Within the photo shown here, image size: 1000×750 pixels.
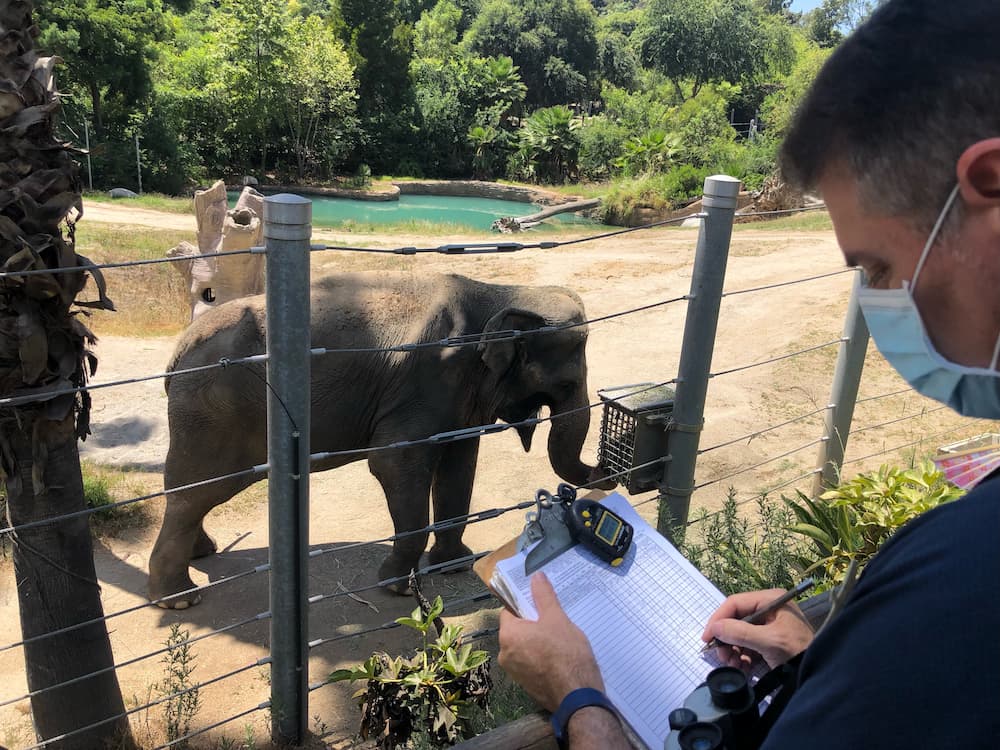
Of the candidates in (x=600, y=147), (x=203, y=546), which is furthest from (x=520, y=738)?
(x=600, y=147)

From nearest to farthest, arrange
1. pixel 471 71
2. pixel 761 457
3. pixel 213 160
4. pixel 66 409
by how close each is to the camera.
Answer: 1. pixel 66 409
2. pixel 761 457
3. pixel 213 160
4. pixel 471 71

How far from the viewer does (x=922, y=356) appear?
1.25 metres

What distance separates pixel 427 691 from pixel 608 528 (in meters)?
1.18

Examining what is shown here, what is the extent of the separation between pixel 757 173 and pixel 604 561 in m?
28.4

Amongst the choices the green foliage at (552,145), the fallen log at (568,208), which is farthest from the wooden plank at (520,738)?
the green foliage at (552,145)

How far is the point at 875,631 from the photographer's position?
0.89 meters

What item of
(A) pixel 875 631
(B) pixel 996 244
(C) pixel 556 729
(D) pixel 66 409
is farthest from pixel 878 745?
(D) pixel 66 409

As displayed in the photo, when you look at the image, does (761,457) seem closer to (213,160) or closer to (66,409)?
(66,409)

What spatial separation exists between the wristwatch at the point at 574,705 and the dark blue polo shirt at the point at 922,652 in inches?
26.4

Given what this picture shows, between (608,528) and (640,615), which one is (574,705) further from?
(608,528)

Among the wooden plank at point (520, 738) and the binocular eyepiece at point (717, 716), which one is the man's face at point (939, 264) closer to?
the binocular eyepiece at point (717, 716)

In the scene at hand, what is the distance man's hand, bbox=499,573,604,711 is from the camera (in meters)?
1.65

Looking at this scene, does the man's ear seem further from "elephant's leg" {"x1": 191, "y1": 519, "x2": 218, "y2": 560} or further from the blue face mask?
"elephant's leg" {"x1": 191, "y1": 519, "x2": 218, "y2": 560}

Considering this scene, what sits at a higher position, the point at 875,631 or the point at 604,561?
the point at 875,631
